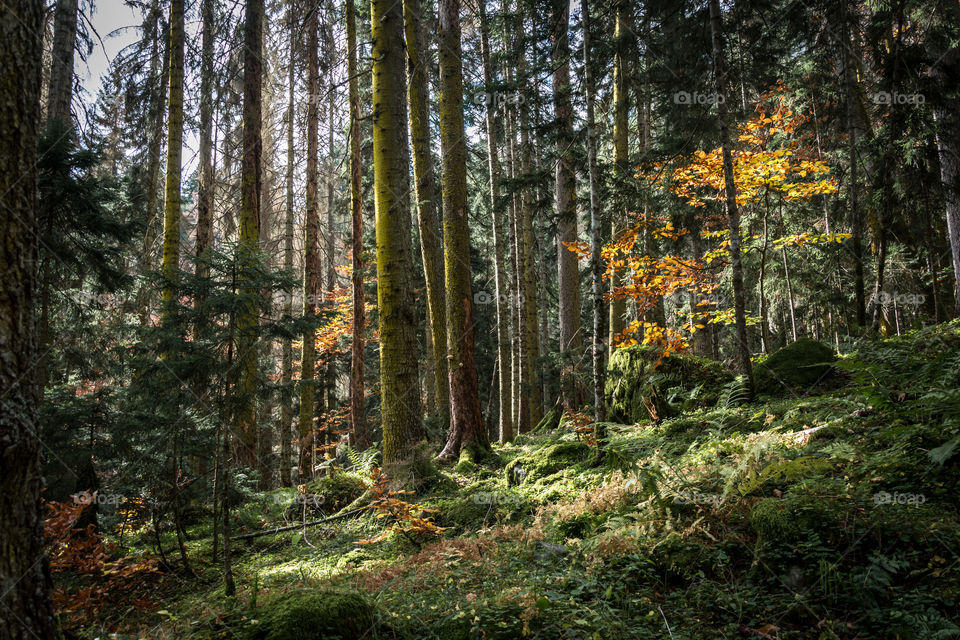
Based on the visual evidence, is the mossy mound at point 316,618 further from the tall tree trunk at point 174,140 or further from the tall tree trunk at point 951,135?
the tall tree trunk at point 951,135

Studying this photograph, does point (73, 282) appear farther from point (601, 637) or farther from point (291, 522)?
point (601, 637)

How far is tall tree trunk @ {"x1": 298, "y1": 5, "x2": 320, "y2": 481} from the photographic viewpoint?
39.7ft

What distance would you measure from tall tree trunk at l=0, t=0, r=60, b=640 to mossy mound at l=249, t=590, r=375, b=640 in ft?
3.37

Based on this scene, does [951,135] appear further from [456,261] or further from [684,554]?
[684,554]

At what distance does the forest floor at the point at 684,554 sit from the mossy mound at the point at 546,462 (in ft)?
1.74

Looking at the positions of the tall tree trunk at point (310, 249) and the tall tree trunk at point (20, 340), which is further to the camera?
the tall tree trunk at point (310, 249)

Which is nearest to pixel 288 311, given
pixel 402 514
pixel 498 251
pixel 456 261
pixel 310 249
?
pixel 310 249

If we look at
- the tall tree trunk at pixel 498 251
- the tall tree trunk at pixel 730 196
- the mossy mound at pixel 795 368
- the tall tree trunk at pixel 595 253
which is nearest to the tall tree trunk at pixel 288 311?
the tall tree trunk at pixel 498 251

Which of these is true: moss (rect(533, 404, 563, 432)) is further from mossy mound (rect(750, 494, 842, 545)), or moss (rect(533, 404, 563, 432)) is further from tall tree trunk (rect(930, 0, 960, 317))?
tall tree trunk (rect(930, 0, 960, 317))

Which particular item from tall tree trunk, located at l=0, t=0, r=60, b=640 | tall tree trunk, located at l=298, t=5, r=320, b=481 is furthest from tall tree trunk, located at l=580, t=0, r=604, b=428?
tall tree trunk, located at l=298, t=5, r=320, b=481

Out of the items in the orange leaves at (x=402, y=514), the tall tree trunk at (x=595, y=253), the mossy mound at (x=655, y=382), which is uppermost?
the tall tree trunk at (x=595, y=253)

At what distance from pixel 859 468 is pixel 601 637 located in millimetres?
2825

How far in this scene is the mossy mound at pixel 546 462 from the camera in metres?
6.68

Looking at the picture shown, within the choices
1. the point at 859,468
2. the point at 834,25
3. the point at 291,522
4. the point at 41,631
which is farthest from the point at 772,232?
the point at 41,631
